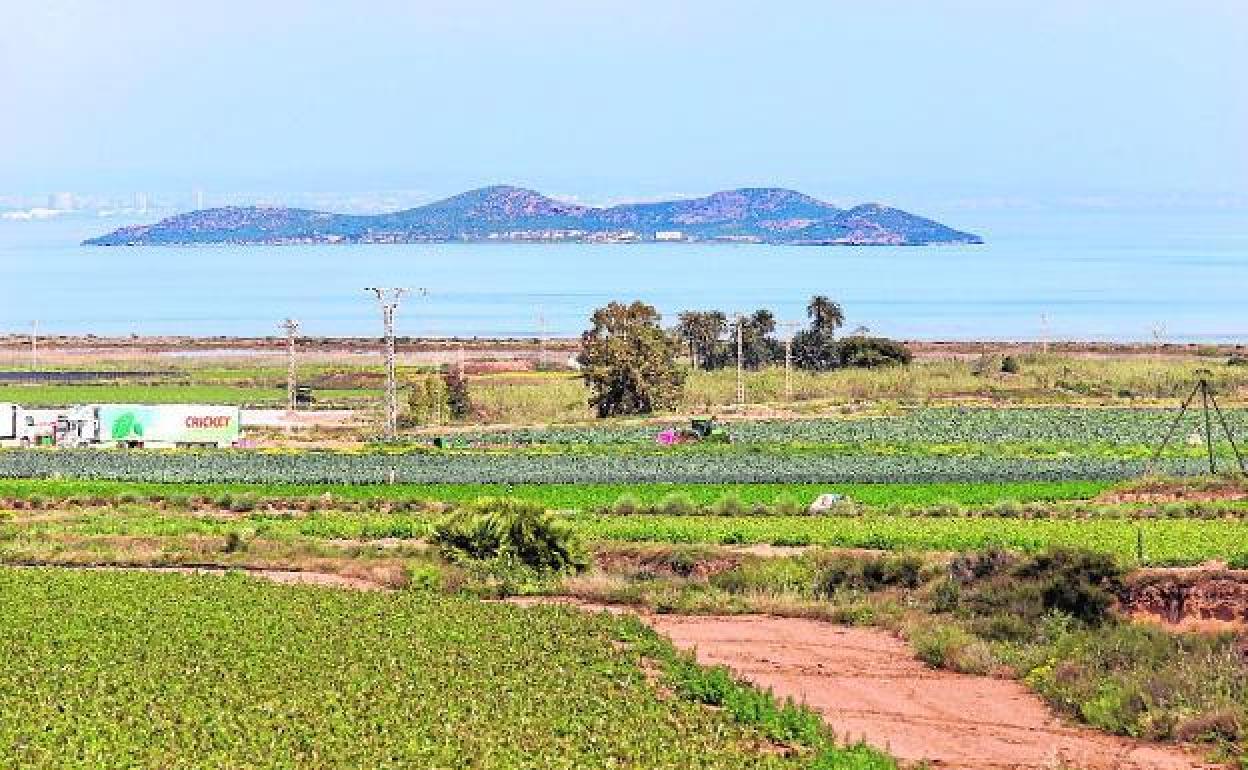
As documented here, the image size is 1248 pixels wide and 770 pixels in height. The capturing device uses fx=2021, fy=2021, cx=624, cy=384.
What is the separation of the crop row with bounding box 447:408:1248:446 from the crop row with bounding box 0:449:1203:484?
7269 millimetres

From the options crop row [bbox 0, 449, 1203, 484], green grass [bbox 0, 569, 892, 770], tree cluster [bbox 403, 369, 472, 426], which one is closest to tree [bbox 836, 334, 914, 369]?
tree cluster [bbox 403, 369, 472, 426]

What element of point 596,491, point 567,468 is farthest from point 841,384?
point 596,491

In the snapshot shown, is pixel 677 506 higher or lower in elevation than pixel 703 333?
lower

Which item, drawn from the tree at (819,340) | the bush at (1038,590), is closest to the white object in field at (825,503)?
the bush at (1038,590)

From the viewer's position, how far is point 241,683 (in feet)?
75.0

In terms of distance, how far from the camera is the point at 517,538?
3641cm

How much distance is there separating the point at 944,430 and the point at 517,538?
148 feet

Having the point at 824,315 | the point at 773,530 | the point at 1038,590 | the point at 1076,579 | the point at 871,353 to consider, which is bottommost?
the point at 773,530

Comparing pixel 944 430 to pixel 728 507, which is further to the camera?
pixel 944 430

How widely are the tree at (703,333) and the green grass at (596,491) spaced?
2622 inches

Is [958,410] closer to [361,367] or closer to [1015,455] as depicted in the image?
[1015,455]

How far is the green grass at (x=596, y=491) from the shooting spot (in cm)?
5353

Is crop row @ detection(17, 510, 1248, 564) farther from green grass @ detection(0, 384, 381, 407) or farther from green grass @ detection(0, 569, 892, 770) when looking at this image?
green grass @ detection(0, 384, 381, 407)

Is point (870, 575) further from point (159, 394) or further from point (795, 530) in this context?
point (159, 394)
